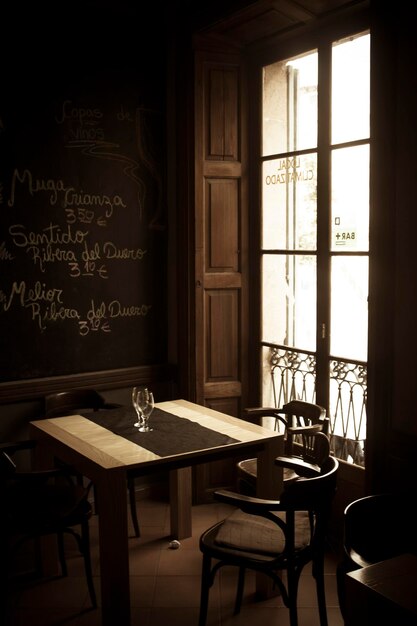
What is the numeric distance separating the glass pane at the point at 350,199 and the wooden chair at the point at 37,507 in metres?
1.93

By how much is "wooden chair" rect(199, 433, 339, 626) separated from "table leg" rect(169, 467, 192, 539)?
0.85 metres

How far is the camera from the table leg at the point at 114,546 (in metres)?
2.82

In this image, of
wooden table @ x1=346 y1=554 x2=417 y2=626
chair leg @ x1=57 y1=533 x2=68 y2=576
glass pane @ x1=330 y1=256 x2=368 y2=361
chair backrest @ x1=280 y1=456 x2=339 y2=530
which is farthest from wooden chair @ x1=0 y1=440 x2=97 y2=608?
glass pane @ x1=330 y1=256 x2=368 y2=361

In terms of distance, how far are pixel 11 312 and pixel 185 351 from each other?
111 cm

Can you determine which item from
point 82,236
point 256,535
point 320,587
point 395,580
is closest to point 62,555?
point 256,535

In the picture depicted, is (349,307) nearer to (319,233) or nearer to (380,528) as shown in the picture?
(319,233)

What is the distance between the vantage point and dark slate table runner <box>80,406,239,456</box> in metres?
3.09

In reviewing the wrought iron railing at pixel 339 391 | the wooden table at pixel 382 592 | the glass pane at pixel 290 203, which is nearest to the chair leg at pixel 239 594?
the wrought iron railing at pixel 339 391

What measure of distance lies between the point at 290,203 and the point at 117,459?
83.1 inches

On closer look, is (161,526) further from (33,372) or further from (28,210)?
(28,210)

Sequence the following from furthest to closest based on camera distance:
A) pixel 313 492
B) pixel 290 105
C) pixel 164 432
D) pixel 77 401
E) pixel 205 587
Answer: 1. pixel 290 105
2. pixel 77 401
3. pixel 164 432
4. pixel 205 587
5. pixel 313 492

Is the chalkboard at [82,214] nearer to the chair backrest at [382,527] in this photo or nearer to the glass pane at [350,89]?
the glass pane at [350,89]

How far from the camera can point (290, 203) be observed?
434 centimetres

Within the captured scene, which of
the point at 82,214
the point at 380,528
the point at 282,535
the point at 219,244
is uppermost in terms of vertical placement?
the point at 82,214
